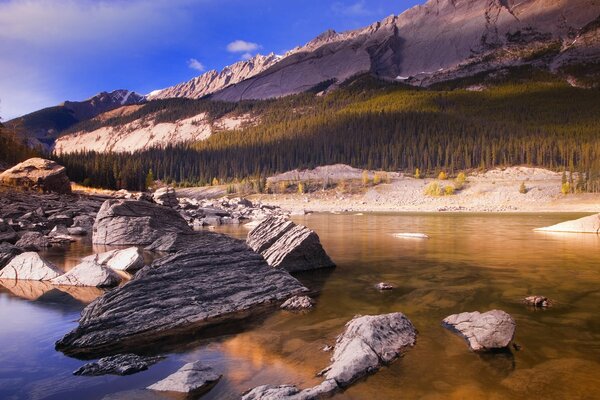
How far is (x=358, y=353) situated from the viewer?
7508 mm

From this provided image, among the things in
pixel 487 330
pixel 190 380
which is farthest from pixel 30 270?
pixel 487 330

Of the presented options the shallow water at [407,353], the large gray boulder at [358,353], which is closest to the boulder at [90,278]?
the shallow water at [407,353]

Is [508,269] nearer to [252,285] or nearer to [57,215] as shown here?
[252,285]

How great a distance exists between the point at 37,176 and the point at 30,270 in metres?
37.2

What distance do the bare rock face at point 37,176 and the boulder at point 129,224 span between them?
2574 centimetres

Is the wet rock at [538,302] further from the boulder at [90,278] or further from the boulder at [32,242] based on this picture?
the boulder at [32,242]

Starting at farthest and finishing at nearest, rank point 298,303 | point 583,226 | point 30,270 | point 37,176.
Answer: point 37,176 < point 583,226 < point 30,270 < point 298,303

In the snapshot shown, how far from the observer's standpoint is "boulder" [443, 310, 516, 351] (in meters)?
8.20

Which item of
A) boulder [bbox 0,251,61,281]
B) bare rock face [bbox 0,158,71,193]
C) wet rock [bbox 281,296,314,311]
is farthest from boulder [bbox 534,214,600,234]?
bare rock face [bbox 0,158,71,193]

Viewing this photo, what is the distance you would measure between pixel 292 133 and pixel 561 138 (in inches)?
4418

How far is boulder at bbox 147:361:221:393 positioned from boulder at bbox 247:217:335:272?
9.59 meters

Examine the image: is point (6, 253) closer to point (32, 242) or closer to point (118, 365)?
point (32, 242)

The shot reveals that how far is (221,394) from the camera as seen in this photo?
6461 millimetres

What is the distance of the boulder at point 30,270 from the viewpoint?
15.1m
